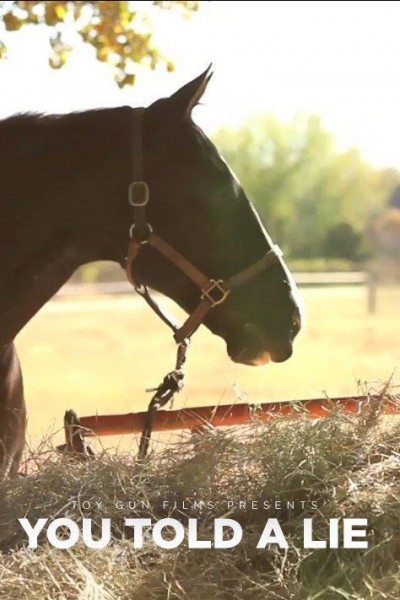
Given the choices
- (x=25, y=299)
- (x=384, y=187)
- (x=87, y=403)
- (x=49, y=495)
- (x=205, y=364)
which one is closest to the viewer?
(x=49, y=495)

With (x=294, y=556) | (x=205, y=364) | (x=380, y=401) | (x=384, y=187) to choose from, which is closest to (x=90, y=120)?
→ (x=380, y=401)

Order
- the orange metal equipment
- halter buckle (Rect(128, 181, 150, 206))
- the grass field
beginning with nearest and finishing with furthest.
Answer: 1. halter buckle (Rect(128, 181, 150, 206))
2. the orange metal equipment
3. the grass field

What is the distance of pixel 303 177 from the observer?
38.4 m

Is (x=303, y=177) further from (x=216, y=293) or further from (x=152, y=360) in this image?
(x=216, y=293)

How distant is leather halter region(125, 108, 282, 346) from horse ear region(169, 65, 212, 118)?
0.11 metres

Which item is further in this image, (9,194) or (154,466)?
(9,194)

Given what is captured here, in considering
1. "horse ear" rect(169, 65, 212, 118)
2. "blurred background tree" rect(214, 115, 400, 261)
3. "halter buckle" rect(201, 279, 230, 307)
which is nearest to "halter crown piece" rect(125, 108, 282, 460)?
"halter buckle" rect(201, 279, 230, 307)

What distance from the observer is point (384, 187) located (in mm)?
35594

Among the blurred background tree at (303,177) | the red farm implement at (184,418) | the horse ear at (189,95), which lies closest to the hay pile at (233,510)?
the red farm implement at (184,418)

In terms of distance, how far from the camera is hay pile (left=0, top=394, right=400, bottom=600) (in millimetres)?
1830

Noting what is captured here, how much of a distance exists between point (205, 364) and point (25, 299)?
22.7 feet

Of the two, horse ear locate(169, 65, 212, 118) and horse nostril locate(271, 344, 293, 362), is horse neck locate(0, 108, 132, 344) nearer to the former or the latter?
horse ear locate(169, 65, 212, 118)

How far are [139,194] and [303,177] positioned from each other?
36588 millimetres

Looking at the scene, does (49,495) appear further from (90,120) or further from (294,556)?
(90,120)
